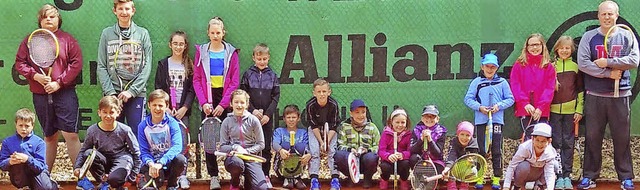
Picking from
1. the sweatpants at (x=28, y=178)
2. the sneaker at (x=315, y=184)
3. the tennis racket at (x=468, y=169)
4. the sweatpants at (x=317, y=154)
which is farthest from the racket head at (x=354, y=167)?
the sweatpants at (x=28, y=178)

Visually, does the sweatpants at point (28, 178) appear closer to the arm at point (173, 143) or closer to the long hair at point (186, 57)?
the arm at point (173, 143)

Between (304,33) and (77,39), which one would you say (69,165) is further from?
(304,33)

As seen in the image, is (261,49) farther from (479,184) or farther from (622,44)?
(622,44)

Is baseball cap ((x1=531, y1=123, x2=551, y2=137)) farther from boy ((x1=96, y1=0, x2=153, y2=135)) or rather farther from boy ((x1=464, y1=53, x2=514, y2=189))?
boy ((x1=96, y1=0, x2=153, y2=135))

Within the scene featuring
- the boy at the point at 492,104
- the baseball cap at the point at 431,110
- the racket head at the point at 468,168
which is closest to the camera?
the racket head at the point at 468,168

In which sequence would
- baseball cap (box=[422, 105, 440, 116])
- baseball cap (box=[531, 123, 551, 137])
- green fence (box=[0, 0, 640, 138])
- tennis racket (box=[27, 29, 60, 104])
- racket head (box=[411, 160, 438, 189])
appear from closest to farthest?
1. baseball cap (box=[531, 123, 551, 137])
2. racket head (box=[411, 160, 438, 189])
3. tennis racket (box=[27, 29, 60, 104])
4. baseball cap (box=[422, 105, 440, 116])
5. green fence (box=[0, 0, 640, 138])

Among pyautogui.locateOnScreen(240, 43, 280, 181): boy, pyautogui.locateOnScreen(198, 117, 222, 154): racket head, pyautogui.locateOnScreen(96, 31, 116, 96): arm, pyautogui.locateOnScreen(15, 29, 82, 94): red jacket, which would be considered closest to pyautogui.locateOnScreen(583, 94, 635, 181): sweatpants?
pyautogui.locateOnScreen(240, 43, 280, 181): boy

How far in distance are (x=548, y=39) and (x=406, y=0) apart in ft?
4.00

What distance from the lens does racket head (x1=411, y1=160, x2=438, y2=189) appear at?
730 cm

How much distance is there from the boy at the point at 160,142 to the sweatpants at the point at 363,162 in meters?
1.21

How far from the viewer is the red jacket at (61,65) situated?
7.43m

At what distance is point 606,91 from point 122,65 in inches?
149

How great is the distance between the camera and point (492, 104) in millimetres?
7664

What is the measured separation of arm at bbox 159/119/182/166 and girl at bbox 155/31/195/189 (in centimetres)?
41
